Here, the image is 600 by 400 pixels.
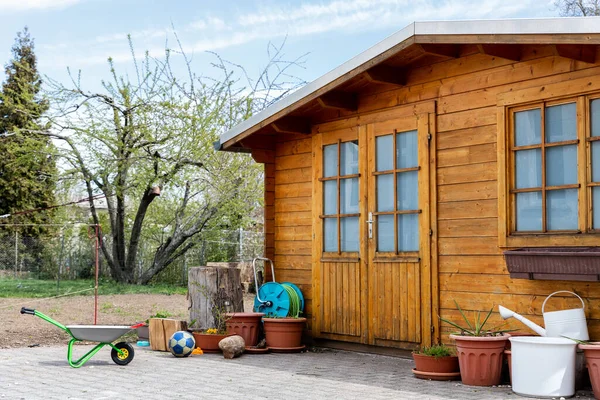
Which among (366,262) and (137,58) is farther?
(137,58)

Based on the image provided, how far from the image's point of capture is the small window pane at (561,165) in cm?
668

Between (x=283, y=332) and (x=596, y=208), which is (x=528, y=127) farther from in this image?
(x=283, y=332)

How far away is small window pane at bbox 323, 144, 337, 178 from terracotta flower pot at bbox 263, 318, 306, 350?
5.67 ft

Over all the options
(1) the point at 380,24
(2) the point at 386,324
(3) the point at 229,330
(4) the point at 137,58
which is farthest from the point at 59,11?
(2) the point at 386,324

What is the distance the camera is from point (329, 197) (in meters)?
9.26

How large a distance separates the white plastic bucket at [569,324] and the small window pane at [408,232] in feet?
6.36

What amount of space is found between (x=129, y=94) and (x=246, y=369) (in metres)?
12.4

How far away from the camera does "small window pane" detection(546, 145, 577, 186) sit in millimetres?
6676

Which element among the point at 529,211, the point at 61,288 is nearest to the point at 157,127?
the point at 61,288

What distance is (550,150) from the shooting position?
6.86 metres

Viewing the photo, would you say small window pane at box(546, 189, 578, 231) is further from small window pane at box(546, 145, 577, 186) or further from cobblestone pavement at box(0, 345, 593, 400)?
cobblestone pavement at box(0, 345, 593, 400)

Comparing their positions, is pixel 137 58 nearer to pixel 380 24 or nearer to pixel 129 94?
pixel 129 94

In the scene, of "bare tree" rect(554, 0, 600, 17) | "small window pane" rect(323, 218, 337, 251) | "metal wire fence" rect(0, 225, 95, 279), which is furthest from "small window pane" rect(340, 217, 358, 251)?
"bare tree" rect(554, 0, 600, 17)

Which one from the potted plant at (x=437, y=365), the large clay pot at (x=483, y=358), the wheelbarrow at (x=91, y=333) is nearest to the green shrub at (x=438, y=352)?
the potted plant at (x=437, y=365)
